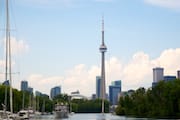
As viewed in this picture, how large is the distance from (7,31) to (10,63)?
6548 millimetres

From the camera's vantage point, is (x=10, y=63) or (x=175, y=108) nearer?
(x=10, y=63)

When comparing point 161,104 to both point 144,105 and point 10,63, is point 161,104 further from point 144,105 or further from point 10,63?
point 10,63

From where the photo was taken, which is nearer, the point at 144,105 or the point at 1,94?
the point at 1,94

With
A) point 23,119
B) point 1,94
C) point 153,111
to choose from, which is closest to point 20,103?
point 1,94

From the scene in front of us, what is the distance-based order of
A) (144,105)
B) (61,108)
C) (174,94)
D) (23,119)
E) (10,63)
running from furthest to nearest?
1. (144,105)
2. (61,108)
3. (174,94)
4. (23,119)
5. (10,63)

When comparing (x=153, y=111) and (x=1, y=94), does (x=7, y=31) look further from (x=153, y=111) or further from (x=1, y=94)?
(x=153, y=111)

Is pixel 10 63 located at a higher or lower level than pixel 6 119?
higher

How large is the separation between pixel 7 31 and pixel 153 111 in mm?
119229

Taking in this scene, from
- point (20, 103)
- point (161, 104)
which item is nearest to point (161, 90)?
point (161, 104)

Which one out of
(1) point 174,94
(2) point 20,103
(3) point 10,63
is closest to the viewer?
(3) point 10,63

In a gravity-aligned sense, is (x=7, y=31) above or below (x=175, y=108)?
above

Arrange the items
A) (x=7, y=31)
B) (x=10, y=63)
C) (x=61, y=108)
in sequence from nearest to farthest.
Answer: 1. (x=7, y=31)
2. (x=10, y=63)
3. (x=61, y=108)

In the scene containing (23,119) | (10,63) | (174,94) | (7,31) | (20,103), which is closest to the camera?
(7,31)

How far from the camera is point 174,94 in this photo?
156 m
